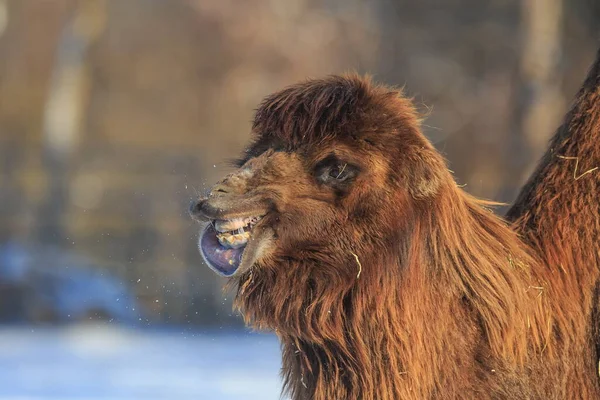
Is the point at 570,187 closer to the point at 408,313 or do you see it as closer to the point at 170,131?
the point at 408,313

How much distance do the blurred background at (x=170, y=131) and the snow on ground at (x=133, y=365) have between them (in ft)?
0.13

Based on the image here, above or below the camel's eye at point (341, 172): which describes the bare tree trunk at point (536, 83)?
above

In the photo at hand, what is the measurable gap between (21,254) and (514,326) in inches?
528

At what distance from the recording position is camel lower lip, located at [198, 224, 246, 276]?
11.7ft

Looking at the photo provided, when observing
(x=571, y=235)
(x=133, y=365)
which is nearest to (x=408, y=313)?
(x=571, y=235)

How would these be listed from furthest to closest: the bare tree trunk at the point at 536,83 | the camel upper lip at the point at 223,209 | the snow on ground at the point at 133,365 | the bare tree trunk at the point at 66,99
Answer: the bare tree trunk at the point at 66,99 < the bare tree trunk at the point at 536,83 < the snow on ground at the point at 133,365 < the camel upper lip at the point at 223,209

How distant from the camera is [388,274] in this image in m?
3.62

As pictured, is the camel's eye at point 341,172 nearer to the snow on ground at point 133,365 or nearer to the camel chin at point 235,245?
the camel chin at point 235,245

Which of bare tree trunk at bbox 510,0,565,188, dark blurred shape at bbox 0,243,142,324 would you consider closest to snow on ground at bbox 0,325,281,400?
dark blurred shape at bbox 0,243,142,324

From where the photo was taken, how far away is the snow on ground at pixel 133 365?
884 centimetres

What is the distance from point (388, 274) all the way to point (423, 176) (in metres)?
0.39

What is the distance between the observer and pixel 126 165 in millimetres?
25672

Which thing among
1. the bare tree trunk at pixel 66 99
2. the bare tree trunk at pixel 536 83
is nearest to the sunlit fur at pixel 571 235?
the bare tree trunk at pixel 536 83

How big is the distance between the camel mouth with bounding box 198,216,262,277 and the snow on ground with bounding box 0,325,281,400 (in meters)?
4.75
